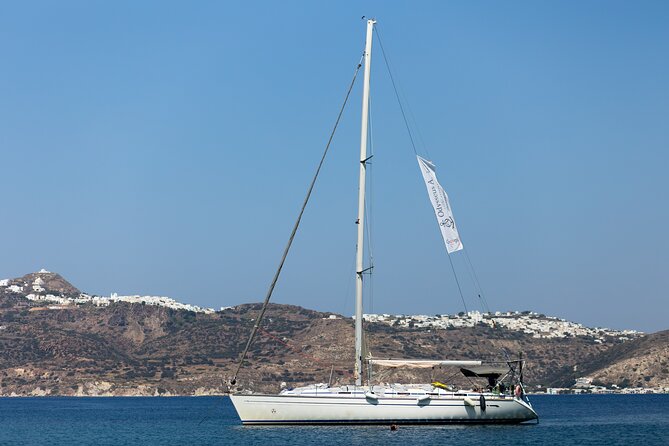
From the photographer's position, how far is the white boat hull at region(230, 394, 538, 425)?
49719 millimetres

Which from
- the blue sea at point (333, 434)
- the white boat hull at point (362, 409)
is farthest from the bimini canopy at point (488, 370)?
the blue sea at point (333, 434)

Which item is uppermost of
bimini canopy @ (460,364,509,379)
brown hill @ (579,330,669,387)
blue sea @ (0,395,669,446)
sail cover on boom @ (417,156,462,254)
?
brown hill @ (579,330,669,387)

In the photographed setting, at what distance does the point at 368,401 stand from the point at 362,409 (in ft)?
1.56

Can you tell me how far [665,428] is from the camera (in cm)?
6612

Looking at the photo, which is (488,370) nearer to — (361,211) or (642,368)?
(361,211)

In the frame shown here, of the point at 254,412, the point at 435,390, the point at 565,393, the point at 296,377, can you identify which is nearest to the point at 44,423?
the point at 254,412

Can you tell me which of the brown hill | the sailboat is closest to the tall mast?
the sailboat

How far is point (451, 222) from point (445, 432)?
10788 mm

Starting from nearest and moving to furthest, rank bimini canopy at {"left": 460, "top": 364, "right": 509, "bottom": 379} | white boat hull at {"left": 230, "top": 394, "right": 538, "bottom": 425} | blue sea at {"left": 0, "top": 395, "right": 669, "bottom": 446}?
blue sea at {"left": 0, "top": 395, "right": 669, "bottom": 446} → white boat hull at {"left": 230, "top": 394, "right": 538, "bottom": 425} → bimini canopy at {"left": 460, "top": 364, "right": 509, "bottom": 379}

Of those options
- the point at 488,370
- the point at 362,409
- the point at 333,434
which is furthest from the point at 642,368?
the point at 362,409

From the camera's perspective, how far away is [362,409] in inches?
1960

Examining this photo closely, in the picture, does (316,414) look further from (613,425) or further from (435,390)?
(613,425)

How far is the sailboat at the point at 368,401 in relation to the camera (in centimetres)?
4978

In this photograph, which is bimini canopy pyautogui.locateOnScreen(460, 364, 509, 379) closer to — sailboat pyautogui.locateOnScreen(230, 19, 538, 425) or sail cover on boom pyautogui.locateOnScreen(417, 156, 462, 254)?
sailboat pyautogui.locateOnScreen(230, 19, 538, 425)
